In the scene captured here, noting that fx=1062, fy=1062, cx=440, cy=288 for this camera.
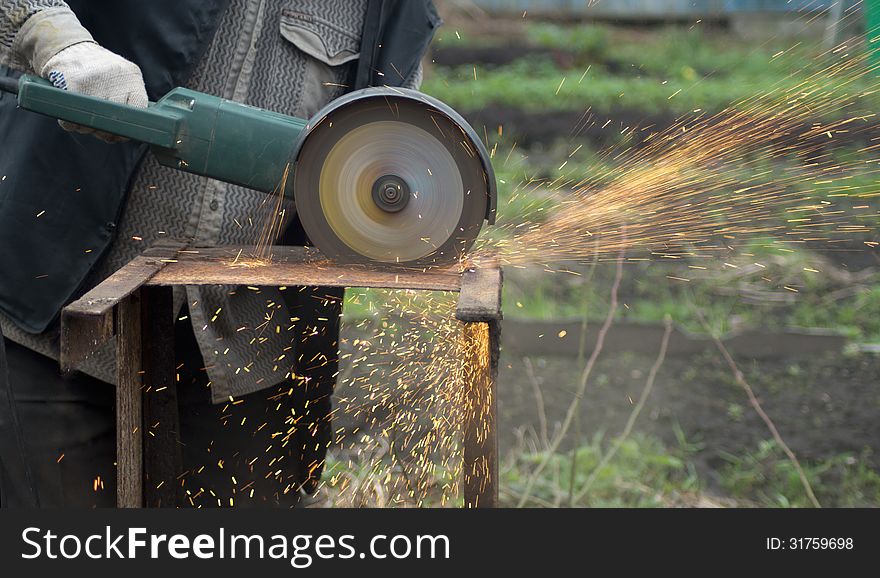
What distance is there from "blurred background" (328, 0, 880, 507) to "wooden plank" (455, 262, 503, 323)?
133 cm

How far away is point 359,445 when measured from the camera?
4.18m

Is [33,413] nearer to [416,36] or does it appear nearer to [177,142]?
[177,142]

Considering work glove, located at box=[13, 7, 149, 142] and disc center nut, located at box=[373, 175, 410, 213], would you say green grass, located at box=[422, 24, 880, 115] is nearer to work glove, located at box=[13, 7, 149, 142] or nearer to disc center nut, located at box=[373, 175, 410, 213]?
disc center nut, located at box=[373, 175, 410, 213]

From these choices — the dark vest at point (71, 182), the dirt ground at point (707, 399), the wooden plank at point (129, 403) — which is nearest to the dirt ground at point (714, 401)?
the dirt ground at point (707, 399)

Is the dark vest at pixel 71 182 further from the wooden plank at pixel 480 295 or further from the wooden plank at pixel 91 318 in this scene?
the wooden plank at pixel 480 295

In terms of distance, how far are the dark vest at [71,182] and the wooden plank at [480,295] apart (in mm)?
828

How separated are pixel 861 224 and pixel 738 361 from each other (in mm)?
2038

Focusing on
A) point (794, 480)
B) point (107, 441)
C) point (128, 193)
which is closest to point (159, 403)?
point (107, 441)

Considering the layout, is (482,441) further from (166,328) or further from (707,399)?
(707,399)

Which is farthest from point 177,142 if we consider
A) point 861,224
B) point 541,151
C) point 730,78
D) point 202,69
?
point 730,78

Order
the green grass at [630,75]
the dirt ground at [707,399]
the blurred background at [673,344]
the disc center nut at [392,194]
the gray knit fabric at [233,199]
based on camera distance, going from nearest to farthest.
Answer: the disc center nut at [392,194] → the gray knit fabric at [233,199] → the blurred background at [673,344] → the dirt ground at [707,399] → the green grass at [630,75]

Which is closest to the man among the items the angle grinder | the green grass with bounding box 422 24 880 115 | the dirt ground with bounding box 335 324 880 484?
the angle grinder

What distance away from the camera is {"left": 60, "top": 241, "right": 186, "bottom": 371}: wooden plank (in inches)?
79.2

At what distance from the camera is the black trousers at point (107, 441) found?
8.04ft
